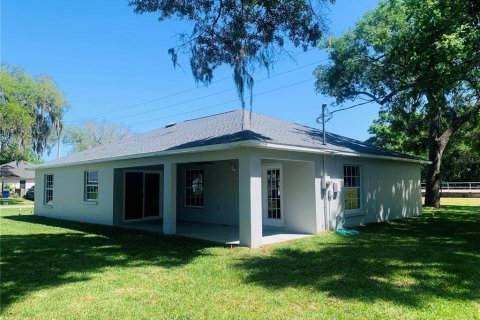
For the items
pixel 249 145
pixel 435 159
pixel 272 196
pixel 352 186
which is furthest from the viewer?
pixel 435 159

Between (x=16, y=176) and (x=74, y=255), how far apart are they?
4061cm

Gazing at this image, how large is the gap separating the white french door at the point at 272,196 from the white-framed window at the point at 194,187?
10.6 feet

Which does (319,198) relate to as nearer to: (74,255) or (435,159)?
(74,255)

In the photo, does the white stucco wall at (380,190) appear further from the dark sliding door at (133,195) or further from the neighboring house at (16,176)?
the neighboring house at (16,176)

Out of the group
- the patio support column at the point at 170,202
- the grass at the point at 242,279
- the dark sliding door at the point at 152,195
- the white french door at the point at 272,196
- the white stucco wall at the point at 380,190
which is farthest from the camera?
the dark sliding door at the point at 152,195

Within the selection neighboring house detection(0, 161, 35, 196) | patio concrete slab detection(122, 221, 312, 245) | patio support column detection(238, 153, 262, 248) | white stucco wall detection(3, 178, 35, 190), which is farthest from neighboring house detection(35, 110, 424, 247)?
white stucco wall detection(3, 178, 35, 190)

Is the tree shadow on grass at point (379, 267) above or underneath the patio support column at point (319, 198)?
underneath

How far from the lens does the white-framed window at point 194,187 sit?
15.2 meters

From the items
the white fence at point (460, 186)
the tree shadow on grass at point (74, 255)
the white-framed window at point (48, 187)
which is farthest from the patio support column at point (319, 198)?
the white fence at point (460, 186)

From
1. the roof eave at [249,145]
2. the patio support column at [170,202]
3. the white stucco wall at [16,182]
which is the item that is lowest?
the patio support column at [170,202]

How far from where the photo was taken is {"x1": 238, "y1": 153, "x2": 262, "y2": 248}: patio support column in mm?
9078

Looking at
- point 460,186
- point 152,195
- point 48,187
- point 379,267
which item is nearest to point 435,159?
point 152,195

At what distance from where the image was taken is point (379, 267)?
679cm

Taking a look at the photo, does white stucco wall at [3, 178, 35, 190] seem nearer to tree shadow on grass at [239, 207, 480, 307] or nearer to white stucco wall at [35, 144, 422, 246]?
white stucco wall at [35, 144, 422, 246]
